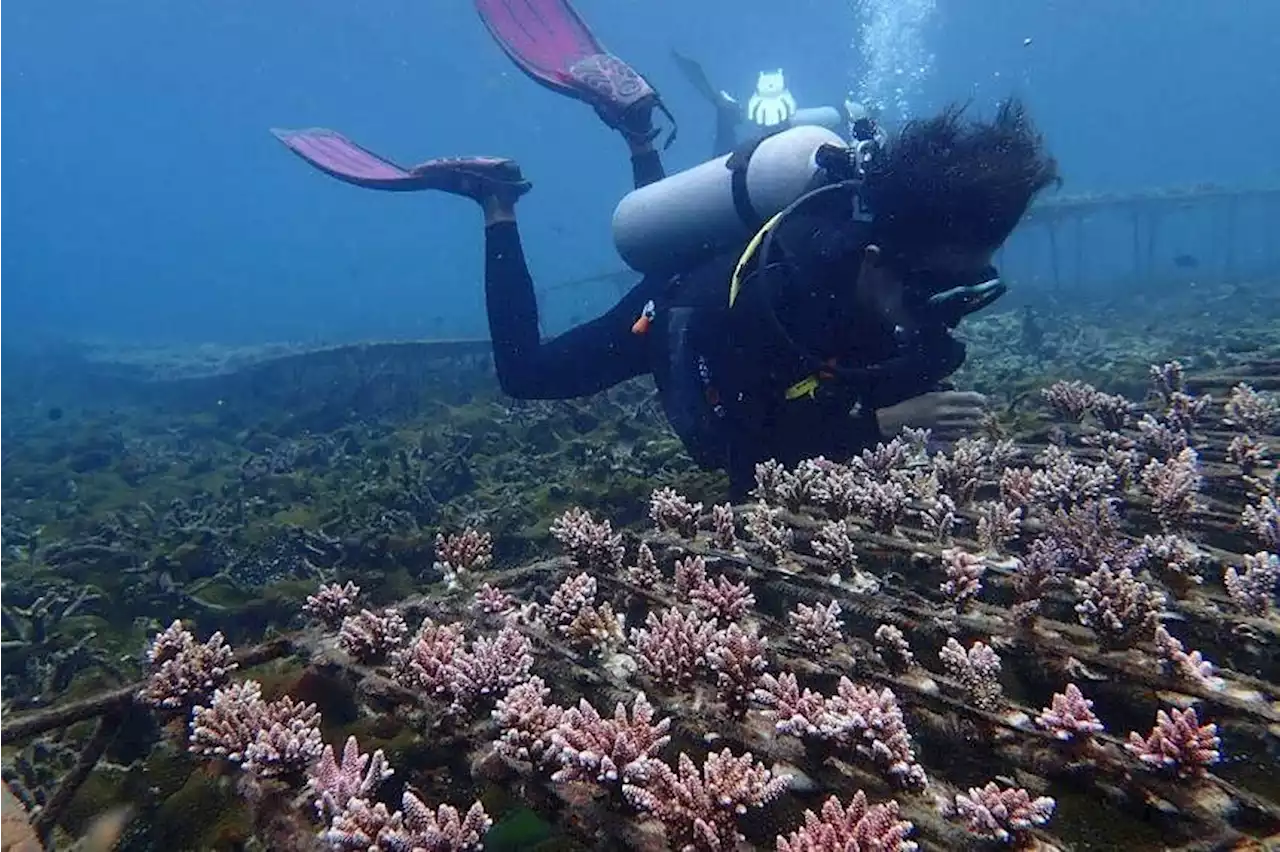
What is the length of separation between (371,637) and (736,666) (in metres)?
2.03

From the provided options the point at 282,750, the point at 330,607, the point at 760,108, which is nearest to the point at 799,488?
the point at 330,607

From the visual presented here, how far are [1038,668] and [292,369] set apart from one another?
823 inches

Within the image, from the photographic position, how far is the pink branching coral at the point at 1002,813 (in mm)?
2246

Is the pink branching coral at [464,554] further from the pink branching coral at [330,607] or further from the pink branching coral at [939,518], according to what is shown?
the pink branching coral at [939,518]

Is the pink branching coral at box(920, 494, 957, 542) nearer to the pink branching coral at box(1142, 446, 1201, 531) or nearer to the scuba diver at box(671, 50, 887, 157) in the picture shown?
the pink branching coral at box(1142, 446, 1201, 531)

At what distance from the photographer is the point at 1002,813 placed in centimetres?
228

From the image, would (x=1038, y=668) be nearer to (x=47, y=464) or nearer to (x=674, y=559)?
(x=674, y=559)

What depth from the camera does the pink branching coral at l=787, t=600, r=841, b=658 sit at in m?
3.33

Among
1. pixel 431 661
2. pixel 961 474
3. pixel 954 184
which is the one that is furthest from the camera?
pixel 961 474

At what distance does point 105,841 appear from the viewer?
3.28 meters

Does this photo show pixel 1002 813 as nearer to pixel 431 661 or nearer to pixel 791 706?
pixel 791 706

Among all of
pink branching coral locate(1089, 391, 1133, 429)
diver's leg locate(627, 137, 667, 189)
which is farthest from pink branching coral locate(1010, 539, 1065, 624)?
diver's leg locate(627, 137, 667, 189)

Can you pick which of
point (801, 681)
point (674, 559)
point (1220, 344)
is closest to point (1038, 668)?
point (801, 681)

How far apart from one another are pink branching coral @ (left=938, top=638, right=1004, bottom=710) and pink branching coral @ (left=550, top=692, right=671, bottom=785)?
1281mm
